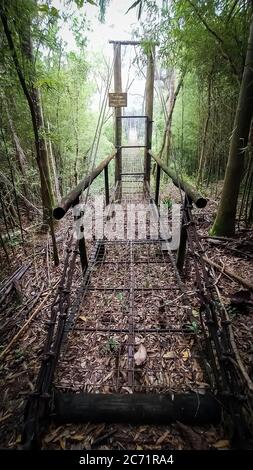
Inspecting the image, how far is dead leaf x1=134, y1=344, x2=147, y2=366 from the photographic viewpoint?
4.09ft

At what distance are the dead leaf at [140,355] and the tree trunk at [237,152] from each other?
1656 millimetres

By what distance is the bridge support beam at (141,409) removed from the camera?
3.14 ft

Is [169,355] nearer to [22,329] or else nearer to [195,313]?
[195,313]

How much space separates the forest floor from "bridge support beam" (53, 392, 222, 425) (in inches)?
1.2

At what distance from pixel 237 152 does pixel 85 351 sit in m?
2.21

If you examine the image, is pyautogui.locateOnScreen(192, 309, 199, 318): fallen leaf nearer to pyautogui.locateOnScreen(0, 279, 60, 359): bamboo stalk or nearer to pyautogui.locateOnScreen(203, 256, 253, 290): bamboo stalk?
pyautogui.locateOnScreen(203, 256, 253, 290): bamboo stalk

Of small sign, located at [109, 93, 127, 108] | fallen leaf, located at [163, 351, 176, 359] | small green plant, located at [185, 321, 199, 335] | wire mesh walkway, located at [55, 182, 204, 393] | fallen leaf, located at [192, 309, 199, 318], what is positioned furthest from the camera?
small sign, located at [109, 93, 127, 108]

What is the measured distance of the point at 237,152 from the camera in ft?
7.42

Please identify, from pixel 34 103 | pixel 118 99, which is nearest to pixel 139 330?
pixel 34 103

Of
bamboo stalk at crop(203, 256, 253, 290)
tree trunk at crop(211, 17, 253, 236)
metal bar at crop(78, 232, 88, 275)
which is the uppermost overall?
tree trunk at crop(211, 17, 253, 236)

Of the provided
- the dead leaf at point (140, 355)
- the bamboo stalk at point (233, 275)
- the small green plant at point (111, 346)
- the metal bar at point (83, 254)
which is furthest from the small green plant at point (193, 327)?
the metal bar at point (83, 254)

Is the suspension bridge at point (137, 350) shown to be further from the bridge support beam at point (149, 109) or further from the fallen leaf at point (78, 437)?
the bridge support beam at point (149, 109)

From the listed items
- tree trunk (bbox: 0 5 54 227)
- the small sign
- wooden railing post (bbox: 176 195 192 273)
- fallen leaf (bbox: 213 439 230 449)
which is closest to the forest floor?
fallen leaf (bbox: 213 439 230 449)

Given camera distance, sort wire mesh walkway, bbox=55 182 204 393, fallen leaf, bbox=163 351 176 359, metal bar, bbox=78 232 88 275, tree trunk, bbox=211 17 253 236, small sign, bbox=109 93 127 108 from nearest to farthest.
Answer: wire mesh walkway, bbox=55 182 204 393
fallen leaf, bbox=163 351 176 359
metal bar, bbox=78 232 88 275
tree trunk, bbox=211 17 253 236
small sign, bbox=109 93 127 108
